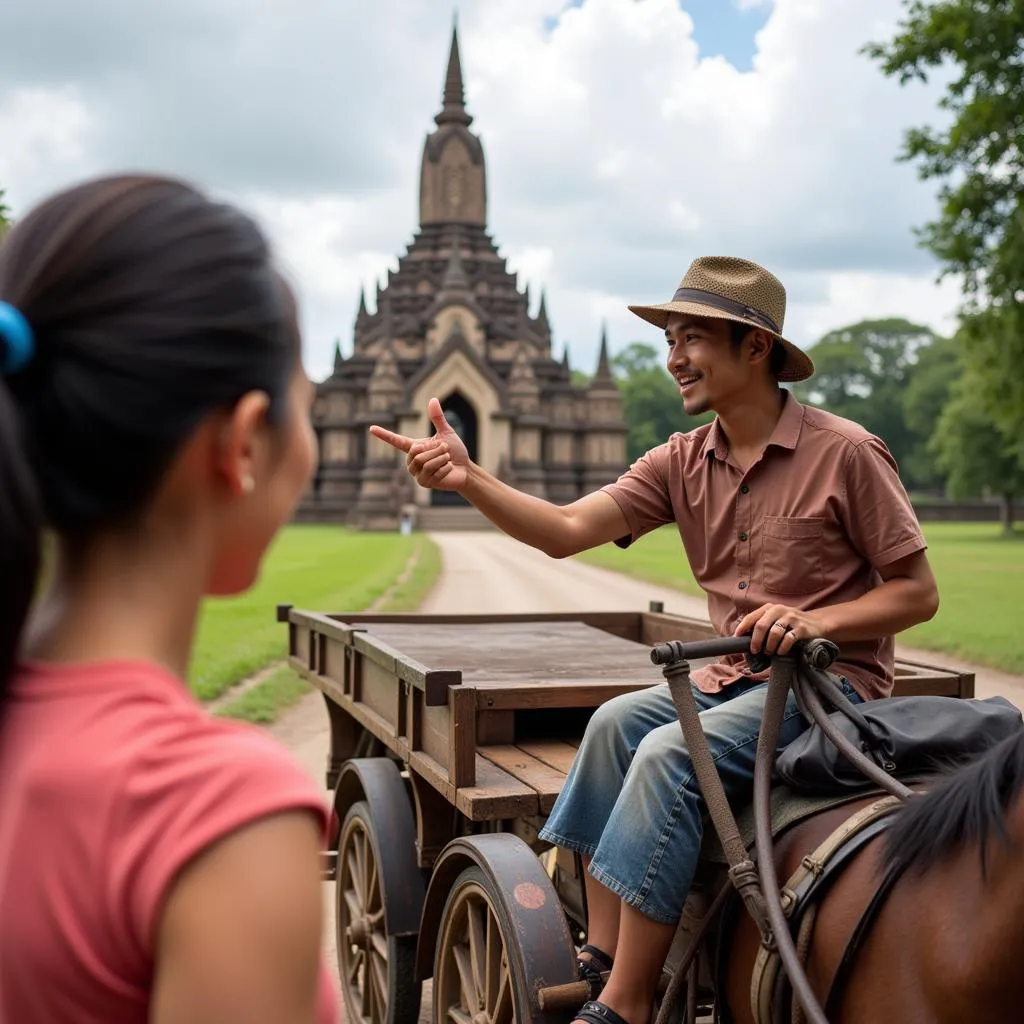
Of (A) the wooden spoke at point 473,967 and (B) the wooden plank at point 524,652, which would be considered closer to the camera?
(A) the wooden spoke at point 473,967

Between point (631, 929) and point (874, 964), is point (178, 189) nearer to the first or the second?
point (874, 964)

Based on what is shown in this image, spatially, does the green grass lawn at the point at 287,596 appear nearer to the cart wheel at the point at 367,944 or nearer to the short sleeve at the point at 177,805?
the cart wheel at the point at 367,944

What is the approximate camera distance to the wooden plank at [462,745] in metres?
3.46

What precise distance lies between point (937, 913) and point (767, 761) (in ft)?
2.07

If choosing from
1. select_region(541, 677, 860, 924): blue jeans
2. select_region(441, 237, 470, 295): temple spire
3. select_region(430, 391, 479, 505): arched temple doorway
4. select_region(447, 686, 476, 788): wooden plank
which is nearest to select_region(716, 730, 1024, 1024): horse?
select_region(541, 677, 860, 924): blue jeans

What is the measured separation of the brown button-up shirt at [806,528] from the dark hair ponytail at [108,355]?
2487 mm

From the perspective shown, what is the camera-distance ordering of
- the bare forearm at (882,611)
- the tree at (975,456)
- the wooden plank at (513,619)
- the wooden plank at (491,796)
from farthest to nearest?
1. the tree at (975,456)
2. the wooden plank at (513,619)
3. the wooden plank at (491,796)
4. the bare forearm at (882,611)

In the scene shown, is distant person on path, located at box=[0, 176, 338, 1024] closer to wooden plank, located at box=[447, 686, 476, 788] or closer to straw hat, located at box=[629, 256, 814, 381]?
wooden plank, located at box=[447, 686, 476, 788]

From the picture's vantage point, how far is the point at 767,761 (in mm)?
2871

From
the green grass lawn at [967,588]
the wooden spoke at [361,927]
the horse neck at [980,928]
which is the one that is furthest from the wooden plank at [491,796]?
the green grass lawn at [967,588]

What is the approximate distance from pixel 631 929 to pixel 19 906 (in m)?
2.17

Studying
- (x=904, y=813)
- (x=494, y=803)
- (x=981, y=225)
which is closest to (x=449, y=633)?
(x=494, y=803)

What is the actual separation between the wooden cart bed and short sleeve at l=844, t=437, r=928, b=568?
35.0 inches

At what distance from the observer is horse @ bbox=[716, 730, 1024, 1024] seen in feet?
7.11
